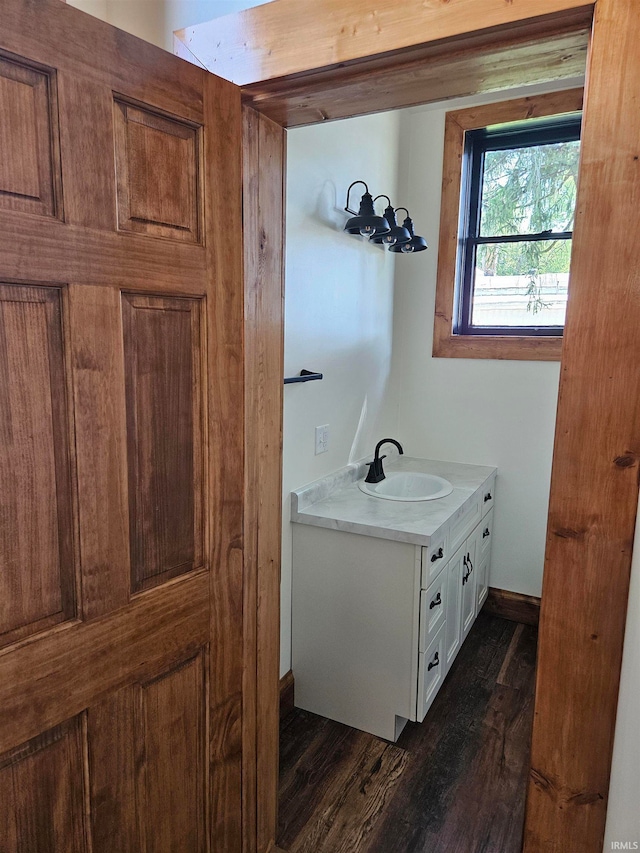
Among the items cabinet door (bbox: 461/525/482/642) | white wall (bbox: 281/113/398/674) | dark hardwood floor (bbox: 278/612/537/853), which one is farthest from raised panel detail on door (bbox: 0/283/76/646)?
cabinet door (bbox: 461/525/482/642)

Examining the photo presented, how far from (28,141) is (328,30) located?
0.63 meters

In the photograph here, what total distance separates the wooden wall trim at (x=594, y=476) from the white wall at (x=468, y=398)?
73.4 inches

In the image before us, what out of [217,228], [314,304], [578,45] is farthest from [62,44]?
[314,304]

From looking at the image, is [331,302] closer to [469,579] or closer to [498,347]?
[498,347]

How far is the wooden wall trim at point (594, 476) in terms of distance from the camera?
95cm

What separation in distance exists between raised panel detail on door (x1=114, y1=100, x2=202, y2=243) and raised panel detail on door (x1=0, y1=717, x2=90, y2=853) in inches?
37.7

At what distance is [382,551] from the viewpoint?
6.78 ft

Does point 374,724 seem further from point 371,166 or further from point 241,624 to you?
point 371,166

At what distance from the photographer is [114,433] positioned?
3.54ft

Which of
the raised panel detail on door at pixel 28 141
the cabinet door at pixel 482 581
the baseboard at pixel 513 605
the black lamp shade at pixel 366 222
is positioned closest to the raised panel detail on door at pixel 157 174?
the raised panel detail on door at pixel 28 141

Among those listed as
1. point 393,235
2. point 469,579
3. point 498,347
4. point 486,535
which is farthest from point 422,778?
point 393,235

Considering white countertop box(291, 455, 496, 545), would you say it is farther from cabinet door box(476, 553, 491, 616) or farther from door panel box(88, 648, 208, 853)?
door panel box(88, 648, 208, 853)

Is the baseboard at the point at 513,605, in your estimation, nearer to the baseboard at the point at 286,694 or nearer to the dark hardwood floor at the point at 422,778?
the dark hardwood floor at the point at 422,778

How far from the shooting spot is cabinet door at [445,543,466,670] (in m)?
2.31
